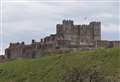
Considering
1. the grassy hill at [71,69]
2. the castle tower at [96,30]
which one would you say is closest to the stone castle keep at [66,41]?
the castle tower at [96,30]

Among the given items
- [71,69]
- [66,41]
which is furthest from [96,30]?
[71,69]

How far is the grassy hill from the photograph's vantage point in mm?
20359

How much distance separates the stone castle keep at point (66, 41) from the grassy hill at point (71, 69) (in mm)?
35039

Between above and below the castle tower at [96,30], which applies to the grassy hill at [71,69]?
below

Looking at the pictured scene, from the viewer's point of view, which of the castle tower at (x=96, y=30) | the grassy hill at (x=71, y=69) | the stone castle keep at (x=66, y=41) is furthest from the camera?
the castle tower at (x=96, y=30)

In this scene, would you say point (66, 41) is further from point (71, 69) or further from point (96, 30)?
point (71, 69)

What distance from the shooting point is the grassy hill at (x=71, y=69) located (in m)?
20.4

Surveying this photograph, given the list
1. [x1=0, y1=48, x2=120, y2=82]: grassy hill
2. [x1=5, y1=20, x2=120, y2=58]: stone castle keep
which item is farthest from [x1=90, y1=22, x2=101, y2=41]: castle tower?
[x1=0, y1=48, x2=120, y2=82]: grassy hill

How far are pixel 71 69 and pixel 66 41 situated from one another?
45.8 m

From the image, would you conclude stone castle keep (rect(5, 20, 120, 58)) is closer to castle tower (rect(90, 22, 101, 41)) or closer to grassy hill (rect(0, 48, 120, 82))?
castle tower (rect(90, 22, 101, 41))

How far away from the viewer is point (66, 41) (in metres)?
67.1

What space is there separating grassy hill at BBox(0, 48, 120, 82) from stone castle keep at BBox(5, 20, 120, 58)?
115 feet

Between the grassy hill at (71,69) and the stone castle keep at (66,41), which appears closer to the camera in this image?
the grassy hill at (71,69)

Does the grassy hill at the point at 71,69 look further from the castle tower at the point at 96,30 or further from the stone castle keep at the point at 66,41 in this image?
the castle tower at the point at 96,30
